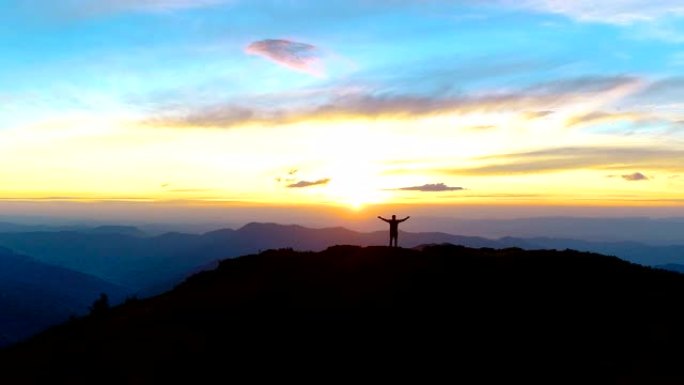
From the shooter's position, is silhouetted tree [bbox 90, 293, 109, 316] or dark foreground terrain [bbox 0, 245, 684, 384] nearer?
dark foreground terrain [bbox 0, 245, 684, 384]

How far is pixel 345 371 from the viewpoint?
27672mm

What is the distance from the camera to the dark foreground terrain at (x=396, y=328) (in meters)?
27.5

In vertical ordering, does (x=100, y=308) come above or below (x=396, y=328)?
below

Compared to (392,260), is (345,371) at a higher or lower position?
lower

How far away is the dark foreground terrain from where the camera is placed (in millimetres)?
27516

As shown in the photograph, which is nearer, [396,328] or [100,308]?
[396,328]

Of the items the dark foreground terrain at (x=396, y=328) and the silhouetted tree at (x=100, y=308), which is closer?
the dark foreground terrain at (x=396, y=328)

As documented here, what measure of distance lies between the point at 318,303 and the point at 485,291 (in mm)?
10475

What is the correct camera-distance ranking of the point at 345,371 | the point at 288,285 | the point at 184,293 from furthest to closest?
the point at 184,293 < the point at 288,285 < the point at 345,371

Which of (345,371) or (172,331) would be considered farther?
(172,331)

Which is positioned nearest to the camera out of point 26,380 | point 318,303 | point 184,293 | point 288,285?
point 26,380

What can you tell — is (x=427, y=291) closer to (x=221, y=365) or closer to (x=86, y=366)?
(x=221, y=365)

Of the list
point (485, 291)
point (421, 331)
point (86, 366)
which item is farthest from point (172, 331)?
point (485, 291)

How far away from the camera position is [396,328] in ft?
103
